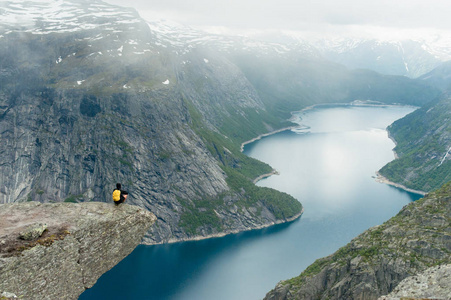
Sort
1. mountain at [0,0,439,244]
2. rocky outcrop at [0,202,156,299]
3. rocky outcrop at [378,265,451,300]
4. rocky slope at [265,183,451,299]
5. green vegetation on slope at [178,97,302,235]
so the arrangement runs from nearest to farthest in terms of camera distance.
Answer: rocky outcrop at [0,202,156,299], rocky outcrop at [378,265,451,300], rocky slope at [265,183,451,299], green vegetation on slope at [178,97,302,235], mountain at [0,0,439,244]

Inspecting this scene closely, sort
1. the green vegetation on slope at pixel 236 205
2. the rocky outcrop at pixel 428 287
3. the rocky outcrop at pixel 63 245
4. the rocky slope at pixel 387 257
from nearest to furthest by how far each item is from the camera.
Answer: the rocky outcrop at pixel 63 245 < the rocky outcrop at pixel 428 287 < the rocky slope at pixel 387 257 < the green vegetation on slope at pixel 236 205

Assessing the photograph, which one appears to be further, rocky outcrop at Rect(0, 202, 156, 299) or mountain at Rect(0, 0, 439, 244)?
mountain at Rect(0, 0, 439, 244)

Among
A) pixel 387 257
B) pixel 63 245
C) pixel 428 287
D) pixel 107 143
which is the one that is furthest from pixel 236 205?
pixel 63 245

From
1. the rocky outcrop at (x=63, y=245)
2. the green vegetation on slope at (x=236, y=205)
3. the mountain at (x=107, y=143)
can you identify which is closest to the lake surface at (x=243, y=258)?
the green vegetation on slope at (x=236, y=205)

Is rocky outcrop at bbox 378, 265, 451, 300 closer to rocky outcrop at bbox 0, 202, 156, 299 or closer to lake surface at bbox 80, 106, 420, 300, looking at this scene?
rocky outcrop at bbox 0, 202, 156, 299

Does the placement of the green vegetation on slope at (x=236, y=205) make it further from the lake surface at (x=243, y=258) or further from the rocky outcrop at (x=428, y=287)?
the rocky outcrop at (x=428, y=287)

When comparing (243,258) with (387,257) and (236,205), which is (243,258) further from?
(387,257)

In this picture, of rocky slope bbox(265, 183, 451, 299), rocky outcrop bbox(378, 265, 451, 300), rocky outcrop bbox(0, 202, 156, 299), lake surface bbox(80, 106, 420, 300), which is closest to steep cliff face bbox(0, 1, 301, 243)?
lake surface bbox(80, 106, 420, 300)
